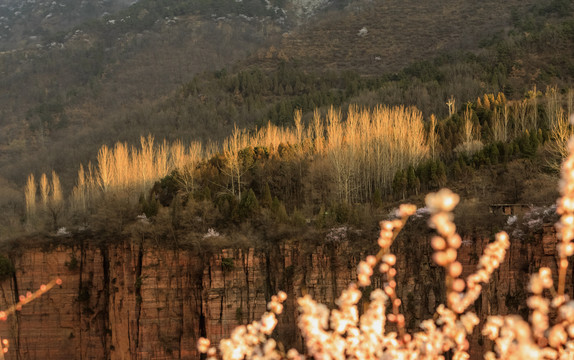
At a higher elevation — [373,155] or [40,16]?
[373,155]

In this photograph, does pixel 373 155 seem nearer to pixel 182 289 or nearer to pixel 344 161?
pixel 344 161

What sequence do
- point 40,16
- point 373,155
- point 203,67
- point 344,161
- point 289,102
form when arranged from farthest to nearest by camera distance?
point 40,16, point 203,67, point 289,102, point 373,155, point 344,161

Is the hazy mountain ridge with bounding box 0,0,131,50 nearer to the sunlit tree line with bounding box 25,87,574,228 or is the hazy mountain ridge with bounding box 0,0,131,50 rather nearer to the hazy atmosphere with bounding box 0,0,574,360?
the hazy atmosphere with bounding box 0,0,574,360

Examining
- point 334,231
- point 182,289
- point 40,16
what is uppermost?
point 334,231

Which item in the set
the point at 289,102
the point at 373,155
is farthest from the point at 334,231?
the point at 289,102

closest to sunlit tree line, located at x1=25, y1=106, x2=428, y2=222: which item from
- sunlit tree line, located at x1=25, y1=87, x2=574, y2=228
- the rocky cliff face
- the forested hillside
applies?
sunlit tree line, located at x1=25, y1=87, x2=574, y2=228

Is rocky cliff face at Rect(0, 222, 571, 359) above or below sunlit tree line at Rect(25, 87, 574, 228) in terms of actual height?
below

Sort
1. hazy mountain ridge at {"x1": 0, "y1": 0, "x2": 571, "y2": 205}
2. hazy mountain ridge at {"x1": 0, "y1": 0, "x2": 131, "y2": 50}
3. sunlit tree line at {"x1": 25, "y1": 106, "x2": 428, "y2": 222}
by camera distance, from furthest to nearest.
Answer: hazy mountain ridge at {"x1": 0, "y1": 0, "x2": 131, "y2": 50}, hazy mountain ridge at {"x1": 0, "y1": 0, "x2": 571, "y2": 205}, sunlit tree line at {"x1": 25, "y1": 106, "x2": 428, "y2": 222}

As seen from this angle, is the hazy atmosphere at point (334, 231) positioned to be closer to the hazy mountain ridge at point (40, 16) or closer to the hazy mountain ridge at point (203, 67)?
the hazy mountain ridge at point (203, 67)

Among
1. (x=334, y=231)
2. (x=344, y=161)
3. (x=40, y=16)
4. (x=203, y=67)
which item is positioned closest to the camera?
(x=334, y=231)

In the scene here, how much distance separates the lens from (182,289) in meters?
33.9

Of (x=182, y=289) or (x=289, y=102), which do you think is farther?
(x=289, y=102)

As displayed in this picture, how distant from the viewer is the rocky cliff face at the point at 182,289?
28.8 meters

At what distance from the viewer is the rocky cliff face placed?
94.4 ft
